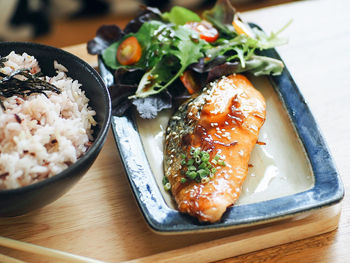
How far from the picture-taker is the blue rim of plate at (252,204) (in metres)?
1.64

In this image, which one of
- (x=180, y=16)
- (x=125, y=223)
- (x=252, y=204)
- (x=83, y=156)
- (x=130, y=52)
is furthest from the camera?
(x=180, y=16)

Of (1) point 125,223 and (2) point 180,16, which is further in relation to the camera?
(2) point 180,16

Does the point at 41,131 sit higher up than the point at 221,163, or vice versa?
the point at 41,131

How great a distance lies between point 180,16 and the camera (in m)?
2.61

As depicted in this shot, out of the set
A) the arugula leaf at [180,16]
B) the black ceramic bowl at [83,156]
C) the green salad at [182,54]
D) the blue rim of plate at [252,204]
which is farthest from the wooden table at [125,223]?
the arugula leaf at [180,16]

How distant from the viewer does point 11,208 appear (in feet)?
5.02

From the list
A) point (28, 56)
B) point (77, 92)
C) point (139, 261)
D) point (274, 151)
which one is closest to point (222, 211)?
point (139, 261)

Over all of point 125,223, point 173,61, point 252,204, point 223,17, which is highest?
point 223,17

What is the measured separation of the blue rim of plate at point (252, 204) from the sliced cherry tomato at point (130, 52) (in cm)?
38

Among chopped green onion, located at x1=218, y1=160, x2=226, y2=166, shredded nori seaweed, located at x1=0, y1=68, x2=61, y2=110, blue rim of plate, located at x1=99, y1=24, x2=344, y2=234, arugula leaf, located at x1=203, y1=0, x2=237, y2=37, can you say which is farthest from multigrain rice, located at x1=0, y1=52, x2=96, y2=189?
arugula leaf, located at x1=203, y1=0, x2=237, y2=37

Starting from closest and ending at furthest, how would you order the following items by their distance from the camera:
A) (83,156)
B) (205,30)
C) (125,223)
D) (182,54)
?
(83,156) < (125,223) < (182,54) < (205,30)

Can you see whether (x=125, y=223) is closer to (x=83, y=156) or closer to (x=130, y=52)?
(x=83, y=156)

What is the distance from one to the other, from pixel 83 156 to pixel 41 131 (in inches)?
7.8

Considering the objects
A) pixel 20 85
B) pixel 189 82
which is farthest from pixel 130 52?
pixel 20 85
